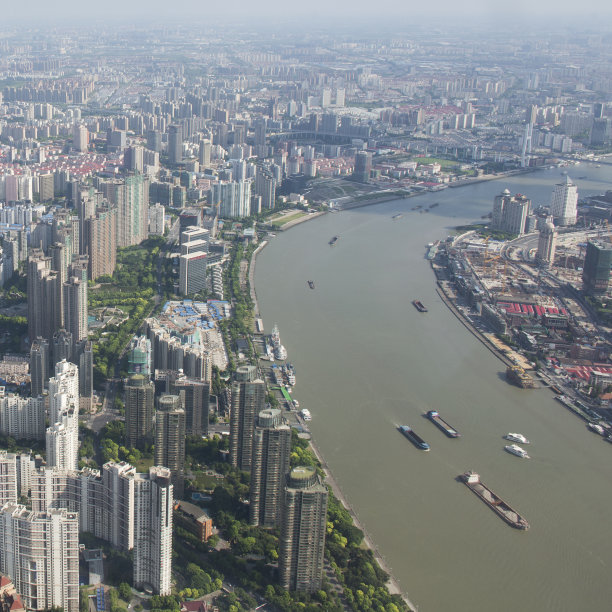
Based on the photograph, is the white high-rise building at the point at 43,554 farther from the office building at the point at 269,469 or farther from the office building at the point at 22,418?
the office building at the point at 22,418

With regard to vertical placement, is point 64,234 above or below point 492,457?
above

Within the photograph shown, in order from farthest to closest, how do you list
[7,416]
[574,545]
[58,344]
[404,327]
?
[404,327] < [58,344] < [7,416] < [574,545]

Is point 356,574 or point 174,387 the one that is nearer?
point 356,574

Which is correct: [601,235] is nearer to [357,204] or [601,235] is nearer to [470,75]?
[357,204]

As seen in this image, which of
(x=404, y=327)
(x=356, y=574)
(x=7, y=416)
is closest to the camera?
(x=356, y=574)

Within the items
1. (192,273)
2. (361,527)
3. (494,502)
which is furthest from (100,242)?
(494,502)

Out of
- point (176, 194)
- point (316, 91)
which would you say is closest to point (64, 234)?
point (176, 194)

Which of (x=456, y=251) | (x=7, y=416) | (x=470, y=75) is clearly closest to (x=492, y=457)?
(x=7, y=416)
